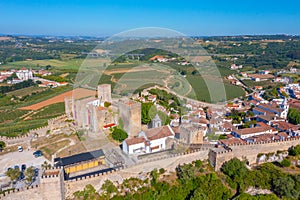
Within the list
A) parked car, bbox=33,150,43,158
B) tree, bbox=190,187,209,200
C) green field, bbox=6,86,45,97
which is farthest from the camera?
green field, bbox=6,86,45,97

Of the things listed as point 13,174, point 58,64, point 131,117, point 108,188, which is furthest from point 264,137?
point 58,64

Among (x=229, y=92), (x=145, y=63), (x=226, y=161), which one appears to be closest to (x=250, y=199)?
(x=226, y=161)

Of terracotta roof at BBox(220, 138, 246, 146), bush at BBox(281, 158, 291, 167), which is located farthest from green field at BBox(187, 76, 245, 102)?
bush at BBox(281, 158, 291, 167)

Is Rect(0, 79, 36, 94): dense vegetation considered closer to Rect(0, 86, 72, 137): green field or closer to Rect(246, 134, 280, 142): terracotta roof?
Rect(0, 86, 72, 137): green field

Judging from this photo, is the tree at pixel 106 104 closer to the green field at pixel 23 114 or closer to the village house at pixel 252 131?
the green field at pixel 23 114

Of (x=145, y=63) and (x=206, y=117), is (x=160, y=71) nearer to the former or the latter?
(x=145, y=63)
